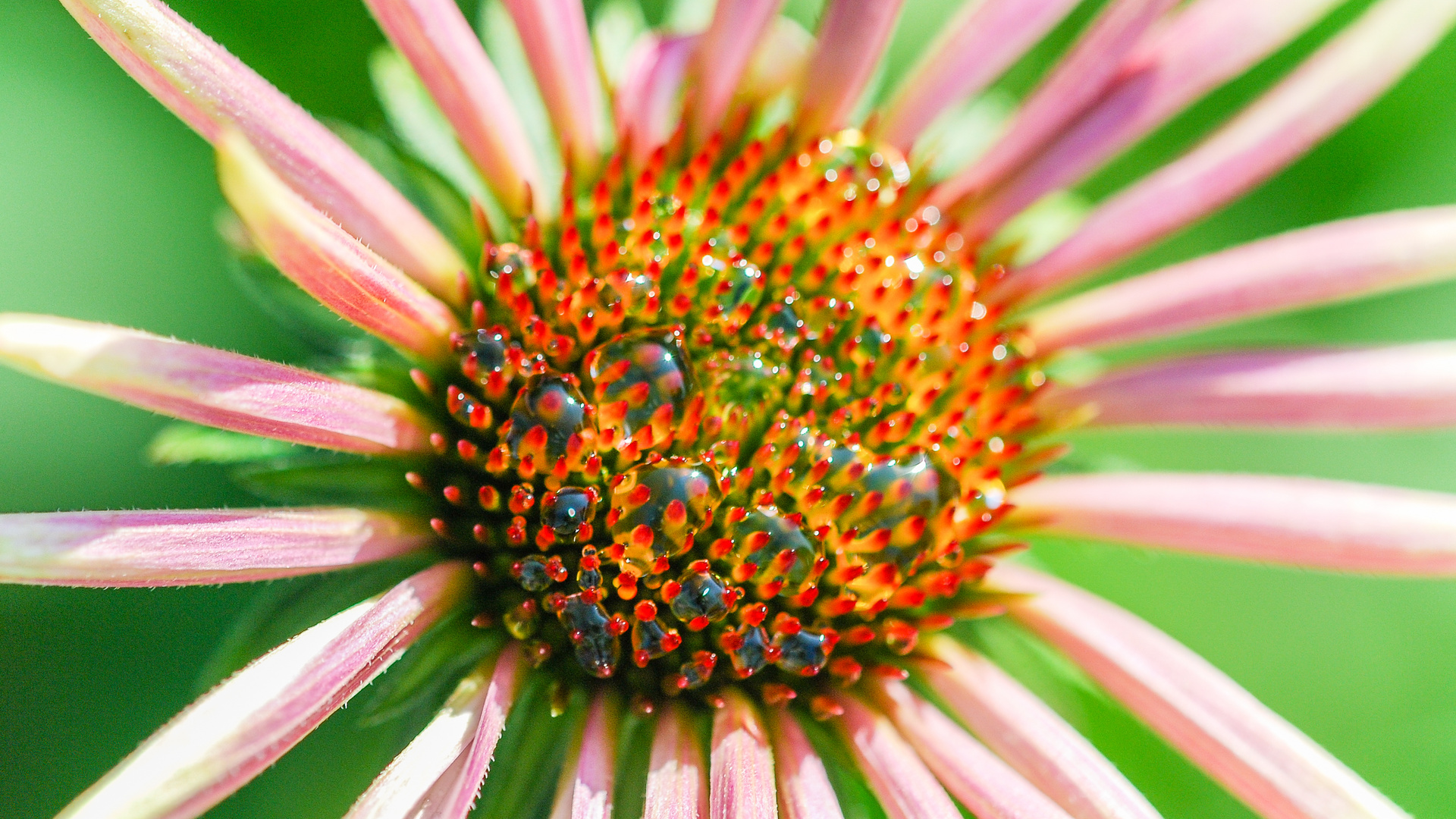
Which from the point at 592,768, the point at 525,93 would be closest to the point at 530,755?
the point at 592,768

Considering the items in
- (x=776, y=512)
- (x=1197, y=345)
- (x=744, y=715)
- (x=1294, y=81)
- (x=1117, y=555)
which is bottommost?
(x=744, y=715)

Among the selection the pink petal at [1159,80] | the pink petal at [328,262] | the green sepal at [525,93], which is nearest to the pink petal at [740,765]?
the pink petal at [328,262]

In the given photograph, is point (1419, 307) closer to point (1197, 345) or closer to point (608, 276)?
point (1197, 345)

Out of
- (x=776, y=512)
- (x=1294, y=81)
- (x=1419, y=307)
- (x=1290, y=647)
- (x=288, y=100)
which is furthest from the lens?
(x=1419, y=307)

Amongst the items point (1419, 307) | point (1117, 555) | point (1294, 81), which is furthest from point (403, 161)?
point (1419, 307)

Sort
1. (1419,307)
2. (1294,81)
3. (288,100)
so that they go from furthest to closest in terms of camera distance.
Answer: (1419,307) < (1294,81) < (288,100)

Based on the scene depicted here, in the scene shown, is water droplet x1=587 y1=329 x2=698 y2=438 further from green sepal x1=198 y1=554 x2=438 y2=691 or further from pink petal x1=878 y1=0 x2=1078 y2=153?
pink petal x1=878 y1=0 x2=1078 y2=153
